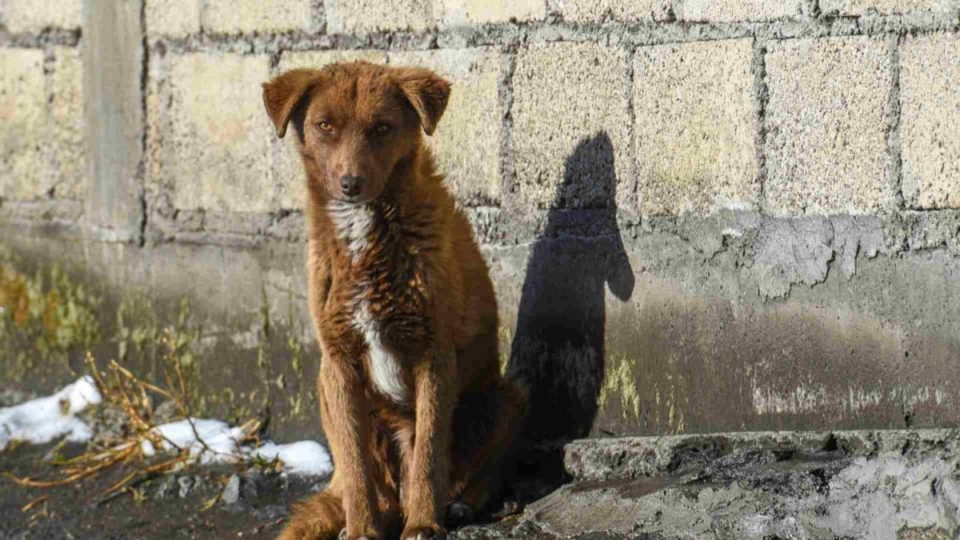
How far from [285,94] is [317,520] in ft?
5.22

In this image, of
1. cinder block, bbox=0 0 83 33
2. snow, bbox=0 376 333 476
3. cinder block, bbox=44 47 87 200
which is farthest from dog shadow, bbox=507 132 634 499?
cinder block, bbox=0 0 83 33

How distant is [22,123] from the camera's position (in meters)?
7.44

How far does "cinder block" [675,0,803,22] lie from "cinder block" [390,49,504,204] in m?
0.85

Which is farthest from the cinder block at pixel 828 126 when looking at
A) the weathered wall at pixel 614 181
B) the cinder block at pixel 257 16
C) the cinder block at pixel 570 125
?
the cinder block at pixel 257 16

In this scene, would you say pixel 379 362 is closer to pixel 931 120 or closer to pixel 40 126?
pixel 931 120

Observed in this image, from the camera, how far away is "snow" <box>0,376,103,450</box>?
7.11 meters

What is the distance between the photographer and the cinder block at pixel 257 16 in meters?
6.61

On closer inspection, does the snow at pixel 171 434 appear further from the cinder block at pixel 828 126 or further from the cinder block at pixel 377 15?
the cinder block at pixel 828 126

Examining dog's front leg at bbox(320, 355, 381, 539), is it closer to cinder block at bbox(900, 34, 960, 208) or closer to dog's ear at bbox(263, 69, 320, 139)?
dog's ear at bbox(263, 69, 320, 139)

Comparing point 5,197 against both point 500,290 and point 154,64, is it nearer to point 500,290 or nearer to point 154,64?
point 154,64

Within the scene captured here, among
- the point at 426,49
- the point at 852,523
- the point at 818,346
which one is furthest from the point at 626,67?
the point at 852,523

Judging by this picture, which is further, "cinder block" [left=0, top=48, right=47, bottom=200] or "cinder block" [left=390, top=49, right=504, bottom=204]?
"cinder block" [left=0, top=48, right=47, bottom=200]

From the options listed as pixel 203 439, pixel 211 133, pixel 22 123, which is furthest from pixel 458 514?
pixel 22 123

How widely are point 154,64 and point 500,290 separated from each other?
209cm
